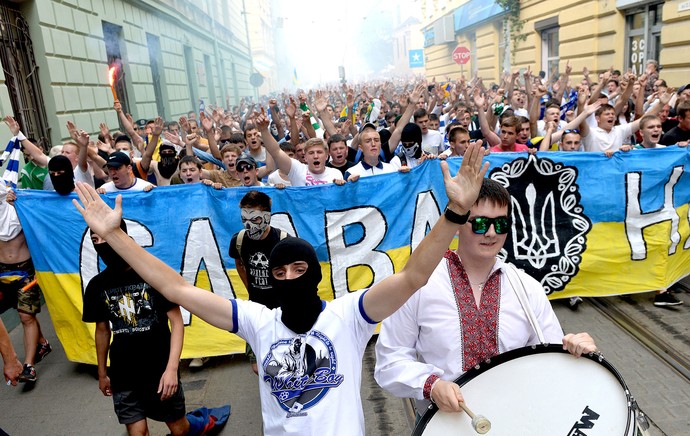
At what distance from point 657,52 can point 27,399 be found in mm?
15317

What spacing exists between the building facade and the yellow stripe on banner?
916cm

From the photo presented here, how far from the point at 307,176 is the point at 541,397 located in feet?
13.8

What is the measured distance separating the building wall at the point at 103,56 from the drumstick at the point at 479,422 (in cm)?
869

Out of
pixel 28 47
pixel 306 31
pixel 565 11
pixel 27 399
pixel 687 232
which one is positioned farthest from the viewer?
pixel 306 31

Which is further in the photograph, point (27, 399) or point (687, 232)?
point (687, 232)

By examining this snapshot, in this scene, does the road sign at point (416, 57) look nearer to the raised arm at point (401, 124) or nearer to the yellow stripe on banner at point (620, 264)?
the raised arm at point (401, 124)

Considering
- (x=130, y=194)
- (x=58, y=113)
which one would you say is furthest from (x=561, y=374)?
(x=58, y=113)

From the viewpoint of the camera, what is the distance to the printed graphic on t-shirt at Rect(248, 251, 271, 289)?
3910 millimetres

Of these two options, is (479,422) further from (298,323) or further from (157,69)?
(157,69)

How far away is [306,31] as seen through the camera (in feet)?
404

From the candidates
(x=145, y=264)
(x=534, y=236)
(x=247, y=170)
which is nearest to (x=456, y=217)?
(x=145, y=264)

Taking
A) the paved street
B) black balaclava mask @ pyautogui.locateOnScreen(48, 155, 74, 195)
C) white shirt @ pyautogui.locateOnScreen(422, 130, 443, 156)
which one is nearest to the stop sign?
white shirt @ pyautogui.locateOnScreen(422, 130, 443, 156)

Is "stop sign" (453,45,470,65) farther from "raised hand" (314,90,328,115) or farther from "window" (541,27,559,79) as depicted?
"raised hand" (314,90,328,115)

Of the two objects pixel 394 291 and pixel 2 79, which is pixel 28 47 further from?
pixel 394 291
